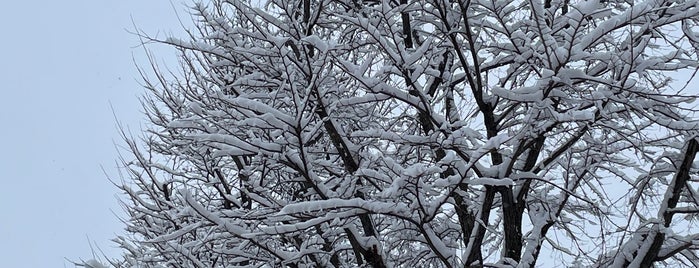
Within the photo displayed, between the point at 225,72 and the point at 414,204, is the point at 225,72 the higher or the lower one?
the higher one

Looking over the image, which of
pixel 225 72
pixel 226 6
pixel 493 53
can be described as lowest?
pixel 493 53

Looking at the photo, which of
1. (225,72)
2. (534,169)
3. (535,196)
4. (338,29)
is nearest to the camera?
(534,169)

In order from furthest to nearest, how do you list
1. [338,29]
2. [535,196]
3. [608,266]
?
[338,29] < [535,196] < [608,266]

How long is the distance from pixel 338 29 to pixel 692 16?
3211mm

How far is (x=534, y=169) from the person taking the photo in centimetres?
480

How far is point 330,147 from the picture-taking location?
5.66m

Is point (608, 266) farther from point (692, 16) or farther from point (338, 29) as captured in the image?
point (338, 29)

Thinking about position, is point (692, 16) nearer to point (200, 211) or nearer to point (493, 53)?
point (493, 53)

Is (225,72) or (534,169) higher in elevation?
(225,72)

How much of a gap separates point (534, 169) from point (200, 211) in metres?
2.45

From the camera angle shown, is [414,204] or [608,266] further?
[608,266]

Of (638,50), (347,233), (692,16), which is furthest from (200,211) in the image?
(692,16)

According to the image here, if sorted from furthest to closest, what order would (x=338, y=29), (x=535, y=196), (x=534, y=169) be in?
(x=338, y=29) → (x=535, y=196) → (x=534, y=169)

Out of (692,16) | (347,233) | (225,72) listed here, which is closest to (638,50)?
(692,16)
